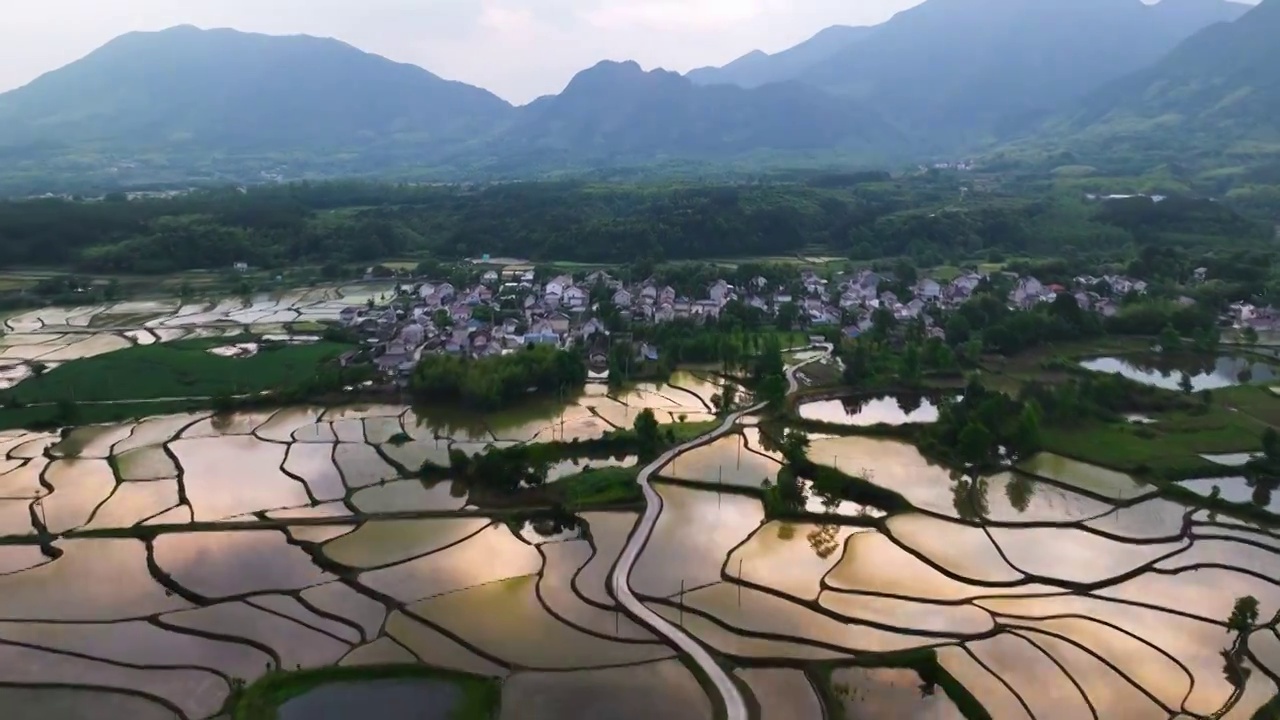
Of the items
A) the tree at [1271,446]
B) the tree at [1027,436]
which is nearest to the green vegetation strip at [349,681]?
the tree at [1027,436]

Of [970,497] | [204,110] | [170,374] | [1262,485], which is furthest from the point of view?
[204,110]

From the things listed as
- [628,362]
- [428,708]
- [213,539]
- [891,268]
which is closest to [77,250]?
[628,362]

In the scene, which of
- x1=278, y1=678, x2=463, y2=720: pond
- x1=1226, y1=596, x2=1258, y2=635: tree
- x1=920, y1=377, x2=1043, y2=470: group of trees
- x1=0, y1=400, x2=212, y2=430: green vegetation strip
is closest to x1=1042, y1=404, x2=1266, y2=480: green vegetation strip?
x1=920, y1=377, x2=1043, y2=470: group of trees

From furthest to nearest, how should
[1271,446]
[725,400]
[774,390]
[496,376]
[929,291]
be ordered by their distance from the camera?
1. [929,291]
2. [496,376]
3. [725,400]
4. [774,390]
5. [1271,446]

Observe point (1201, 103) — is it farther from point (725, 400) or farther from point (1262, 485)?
point (725, 400)

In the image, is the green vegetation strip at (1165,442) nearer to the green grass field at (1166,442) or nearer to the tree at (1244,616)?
the green grass field at (1166,442)

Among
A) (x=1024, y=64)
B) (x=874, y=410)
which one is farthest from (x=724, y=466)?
(x=1024, y=64)

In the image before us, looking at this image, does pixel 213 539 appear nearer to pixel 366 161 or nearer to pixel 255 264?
pixel 255 264
